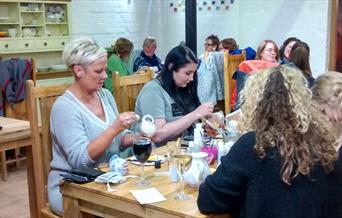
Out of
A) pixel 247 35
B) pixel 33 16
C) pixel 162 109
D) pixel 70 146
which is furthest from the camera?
pixel 247 35

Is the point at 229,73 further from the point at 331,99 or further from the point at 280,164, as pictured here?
the point at 280,164

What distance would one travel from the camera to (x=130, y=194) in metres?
1.57

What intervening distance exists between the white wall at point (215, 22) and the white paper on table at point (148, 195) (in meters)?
4.41

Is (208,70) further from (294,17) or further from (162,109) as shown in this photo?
(162,109)

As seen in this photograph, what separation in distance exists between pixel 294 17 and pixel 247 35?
2.30ft

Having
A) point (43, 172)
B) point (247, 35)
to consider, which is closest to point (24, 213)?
point (43, 172)

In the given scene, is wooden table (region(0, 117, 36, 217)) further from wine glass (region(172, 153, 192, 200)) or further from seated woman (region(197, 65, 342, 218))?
seated woman (region(197, 65, 342, 218))

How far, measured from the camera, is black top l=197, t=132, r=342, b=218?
51.6 inches

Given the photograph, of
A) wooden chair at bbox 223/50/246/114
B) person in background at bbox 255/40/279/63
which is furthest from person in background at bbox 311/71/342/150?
person in background at bbox 255/40/279/63

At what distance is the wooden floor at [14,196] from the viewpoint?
11.0 ft

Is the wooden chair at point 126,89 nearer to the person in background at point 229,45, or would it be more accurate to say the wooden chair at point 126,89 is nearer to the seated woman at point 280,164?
the seated woman at point 280,164

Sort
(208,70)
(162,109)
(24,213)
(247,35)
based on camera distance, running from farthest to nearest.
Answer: (247,35)
(208,70)
(24,213)
(162,109)

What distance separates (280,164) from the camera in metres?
1.31

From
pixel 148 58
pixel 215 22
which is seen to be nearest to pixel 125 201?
pixel 148 58
